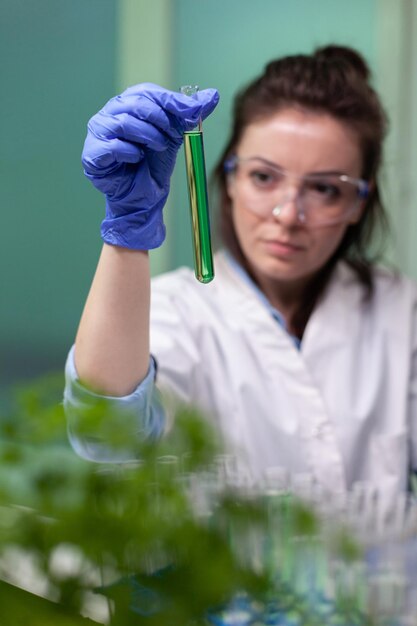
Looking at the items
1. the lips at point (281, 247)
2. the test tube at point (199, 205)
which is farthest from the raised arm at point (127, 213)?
the lips at point (281, 247)

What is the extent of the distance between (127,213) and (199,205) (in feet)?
0.85

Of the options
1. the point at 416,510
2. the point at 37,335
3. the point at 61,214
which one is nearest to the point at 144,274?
the point at 416,510

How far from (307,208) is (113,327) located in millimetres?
632

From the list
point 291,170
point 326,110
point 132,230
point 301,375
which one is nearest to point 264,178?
point 291,170

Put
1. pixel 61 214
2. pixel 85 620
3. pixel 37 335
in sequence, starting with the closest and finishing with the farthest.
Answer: pixel 85 620 → pixel 61 214 → pixel 37 335

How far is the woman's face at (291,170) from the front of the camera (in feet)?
5.98

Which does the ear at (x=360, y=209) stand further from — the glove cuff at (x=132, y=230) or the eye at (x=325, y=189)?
the glove cuff at (x=132, y=230)

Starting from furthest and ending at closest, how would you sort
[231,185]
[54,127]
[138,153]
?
[54,127]
[231,185]
[138,153]

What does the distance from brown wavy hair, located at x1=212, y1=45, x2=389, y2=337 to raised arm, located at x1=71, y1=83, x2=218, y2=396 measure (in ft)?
2.16

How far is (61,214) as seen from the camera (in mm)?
3658

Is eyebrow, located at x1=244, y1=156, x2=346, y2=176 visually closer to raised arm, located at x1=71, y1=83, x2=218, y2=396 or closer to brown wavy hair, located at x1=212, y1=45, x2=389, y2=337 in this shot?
brown wavy hair, located at x1=212, y1=45, x2=389, y2=337

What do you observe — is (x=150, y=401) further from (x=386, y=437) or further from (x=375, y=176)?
(x=375, y=176)

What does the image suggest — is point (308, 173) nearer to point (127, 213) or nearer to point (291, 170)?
point (291, 170)

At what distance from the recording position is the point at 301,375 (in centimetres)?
197
